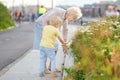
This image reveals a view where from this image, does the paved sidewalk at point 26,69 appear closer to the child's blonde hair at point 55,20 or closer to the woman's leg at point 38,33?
the woman's leg at point 38,33

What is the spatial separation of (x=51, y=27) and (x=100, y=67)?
451cm

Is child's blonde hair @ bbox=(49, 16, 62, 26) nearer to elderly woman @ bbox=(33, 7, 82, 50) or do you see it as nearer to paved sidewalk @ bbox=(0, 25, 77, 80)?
elderly woman @ bbox=(33, 7, 82, 50)

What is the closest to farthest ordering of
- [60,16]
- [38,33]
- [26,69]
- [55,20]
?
[55,20], [60,16], [38,33], [26,69]

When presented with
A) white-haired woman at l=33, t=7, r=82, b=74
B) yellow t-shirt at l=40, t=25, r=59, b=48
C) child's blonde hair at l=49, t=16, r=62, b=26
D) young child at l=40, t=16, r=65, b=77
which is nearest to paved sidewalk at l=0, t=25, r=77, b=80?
young child at l=40, t=16, r=65, b=77

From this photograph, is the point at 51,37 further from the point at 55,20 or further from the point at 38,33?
the point at 38,33

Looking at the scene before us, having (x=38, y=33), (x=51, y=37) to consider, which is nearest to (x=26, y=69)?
(x=38, y=33)

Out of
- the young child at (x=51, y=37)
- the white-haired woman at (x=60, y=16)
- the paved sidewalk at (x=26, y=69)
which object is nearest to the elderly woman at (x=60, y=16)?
the white-haired woman at (x=60, y=16)

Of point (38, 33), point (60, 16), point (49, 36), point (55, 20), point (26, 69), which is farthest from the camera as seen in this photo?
point (26, 69)

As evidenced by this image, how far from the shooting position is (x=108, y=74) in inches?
212

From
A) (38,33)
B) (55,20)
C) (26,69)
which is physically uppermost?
(55,20)

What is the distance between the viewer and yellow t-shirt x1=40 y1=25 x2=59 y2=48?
396 inches

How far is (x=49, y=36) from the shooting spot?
33.1ft

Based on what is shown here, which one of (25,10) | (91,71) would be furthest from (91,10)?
(91,71)

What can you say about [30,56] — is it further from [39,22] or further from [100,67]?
[100,67]
